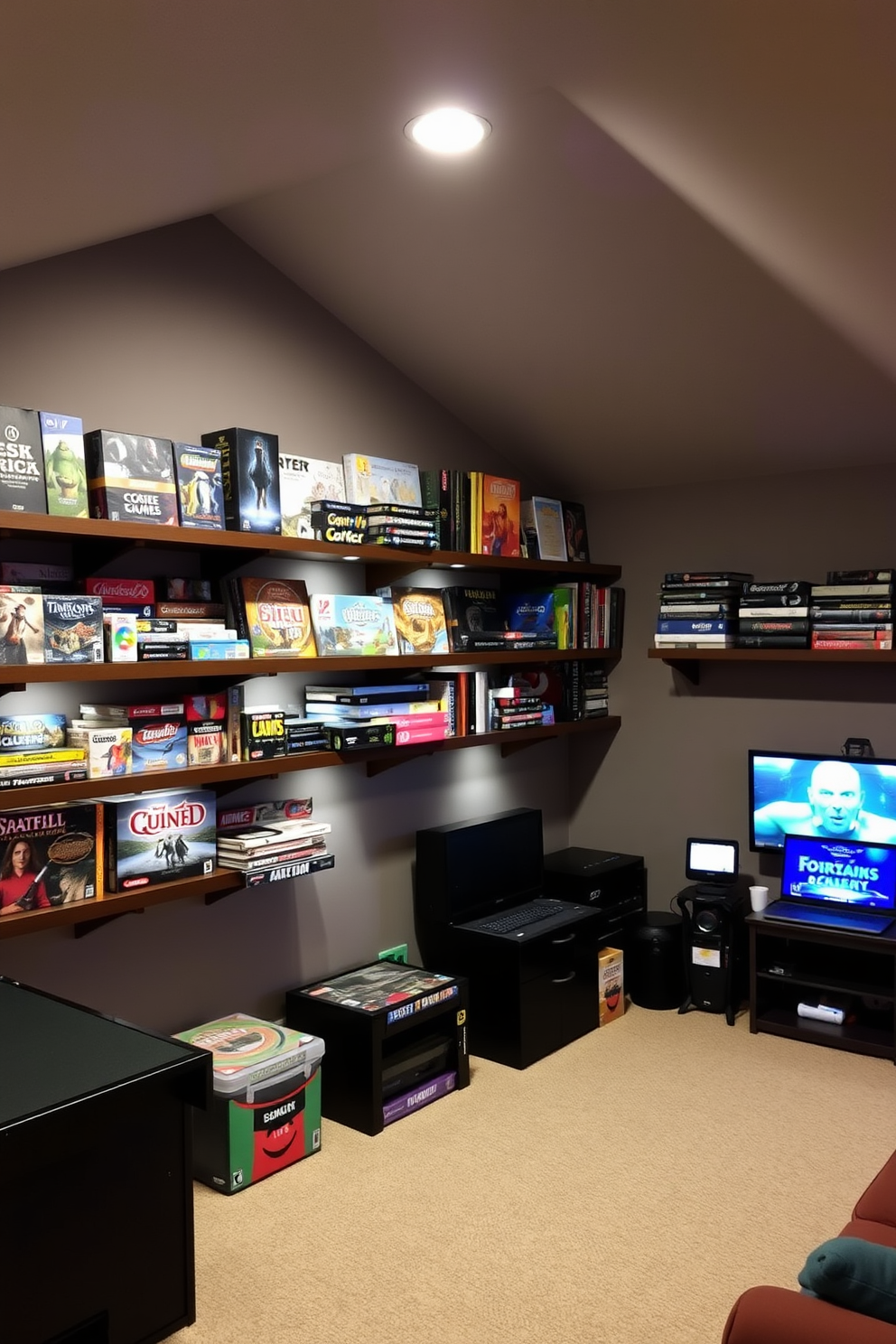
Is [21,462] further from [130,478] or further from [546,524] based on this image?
[546,524]

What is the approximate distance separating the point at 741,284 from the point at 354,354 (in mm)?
1433

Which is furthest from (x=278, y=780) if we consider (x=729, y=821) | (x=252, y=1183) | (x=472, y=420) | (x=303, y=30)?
(x=303, y=30)

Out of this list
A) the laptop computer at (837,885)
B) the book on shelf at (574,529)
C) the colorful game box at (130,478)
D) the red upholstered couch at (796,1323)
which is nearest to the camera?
the red upholstered couch at (796,1323)

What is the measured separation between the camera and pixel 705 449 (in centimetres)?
432

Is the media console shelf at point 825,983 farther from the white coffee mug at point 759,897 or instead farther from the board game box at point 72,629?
the board game box at point 72,629

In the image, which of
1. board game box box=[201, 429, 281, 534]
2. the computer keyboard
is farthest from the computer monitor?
board game box box=[201, 429, 281, 534]

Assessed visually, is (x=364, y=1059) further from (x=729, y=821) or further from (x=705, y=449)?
(x=705, y=449)

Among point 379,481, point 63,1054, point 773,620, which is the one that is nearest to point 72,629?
point 63,1054

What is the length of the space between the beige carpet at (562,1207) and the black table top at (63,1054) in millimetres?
781

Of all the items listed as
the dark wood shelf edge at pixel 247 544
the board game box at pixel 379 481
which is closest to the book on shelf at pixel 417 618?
the dark wood shelf edge at pixel 247 544

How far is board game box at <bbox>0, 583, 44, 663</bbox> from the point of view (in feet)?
8.71

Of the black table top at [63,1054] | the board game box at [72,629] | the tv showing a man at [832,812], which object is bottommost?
the black table top at [63,1054]

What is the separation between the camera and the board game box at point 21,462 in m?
2.65

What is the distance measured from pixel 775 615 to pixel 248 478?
2135 mm
